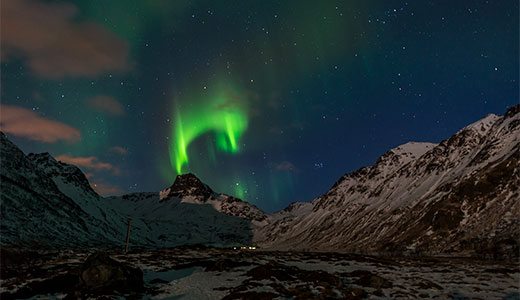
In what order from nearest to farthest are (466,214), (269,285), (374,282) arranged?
(269,285)
(374,282)
(466,214)

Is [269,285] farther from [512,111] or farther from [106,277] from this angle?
[512,111]

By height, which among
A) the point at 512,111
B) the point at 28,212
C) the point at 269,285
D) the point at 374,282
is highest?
the point at 512,111

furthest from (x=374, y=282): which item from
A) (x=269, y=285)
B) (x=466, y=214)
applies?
(x=466, y=214)

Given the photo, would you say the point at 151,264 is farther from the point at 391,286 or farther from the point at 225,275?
the point at 391,286

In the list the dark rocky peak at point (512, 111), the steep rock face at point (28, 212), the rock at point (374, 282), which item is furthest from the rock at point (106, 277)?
the dark rocky peak at point (512, 111)

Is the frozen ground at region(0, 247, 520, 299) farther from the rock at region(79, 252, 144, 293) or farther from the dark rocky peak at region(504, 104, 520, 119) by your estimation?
the dark rocky peak at region(504, 104, 520, 119)

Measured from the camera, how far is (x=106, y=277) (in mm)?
31812

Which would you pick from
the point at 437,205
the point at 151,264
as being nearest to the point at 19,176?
the point at 151,264

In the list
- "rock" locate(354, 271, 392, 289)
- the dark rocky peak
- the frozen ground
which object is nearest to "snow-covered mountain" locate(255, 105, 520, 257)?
the dark rocky peak

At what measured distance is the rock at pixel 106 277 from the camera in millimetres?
31203

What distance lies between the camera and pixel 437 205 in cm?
15488

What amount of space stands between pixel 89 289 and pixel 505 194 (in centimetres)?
14591

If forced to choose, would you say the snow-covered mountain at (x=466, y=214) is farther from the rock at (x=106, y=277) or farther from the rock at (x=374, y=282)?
the rock at (x=106, y=277)

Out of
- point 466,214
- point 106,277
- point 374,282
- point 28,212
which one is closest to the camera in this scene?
point 106,277
